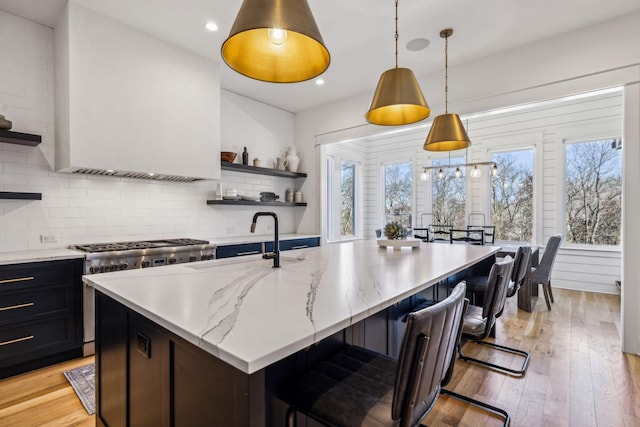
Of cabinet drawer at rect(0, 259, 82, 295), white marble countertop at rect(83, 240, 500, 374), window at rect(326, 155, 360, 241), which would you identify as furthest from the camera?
window at rect(326, 155, 360, 241)

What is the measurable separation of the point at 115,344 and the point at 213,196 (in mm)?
2996

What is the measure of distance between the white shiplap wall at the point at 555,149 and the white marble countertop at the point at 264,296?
4.12m

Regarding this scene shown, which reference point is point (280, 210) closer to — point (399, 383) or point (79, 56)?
point (79, 56)

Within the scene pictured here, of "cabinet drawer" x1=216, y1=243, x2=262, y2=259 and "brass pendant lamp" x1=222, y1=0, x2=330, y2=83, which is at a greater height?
"brass pendant lamp" x1=222, y1=0, x2=330, y2=83

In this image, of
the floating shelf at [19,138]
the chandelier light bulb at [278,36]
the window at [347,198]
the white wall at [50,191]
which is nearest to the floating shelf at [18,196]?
the white wall at [50,191]

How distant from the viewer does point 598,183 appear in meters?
4.91

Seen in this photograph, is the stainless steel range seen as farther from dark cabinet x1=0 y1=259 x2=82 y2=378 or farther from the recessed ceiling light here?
the recessed ceiling light

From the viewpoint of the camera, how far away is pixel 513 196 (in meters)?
5.68

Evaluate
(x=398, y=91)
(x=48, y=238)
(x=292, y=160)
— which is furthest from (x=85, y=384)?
Result: (x=292, y=160)

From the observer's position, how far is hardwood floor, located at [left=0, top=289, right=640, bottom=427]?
6.30ft

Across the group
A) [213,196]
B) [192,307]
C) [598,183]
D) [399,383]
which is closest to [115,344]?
[192,307]

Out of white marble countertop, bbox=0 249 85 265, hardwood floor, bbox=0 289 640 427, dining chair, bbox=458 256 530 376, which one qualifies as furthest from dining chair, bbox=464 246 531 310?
white marble countertop, bbox=0 249 85 265

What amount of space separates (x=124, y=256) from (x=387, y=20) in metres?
3.22

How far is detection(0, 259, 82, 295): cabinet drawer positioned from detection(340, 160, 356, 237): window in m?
4.78
